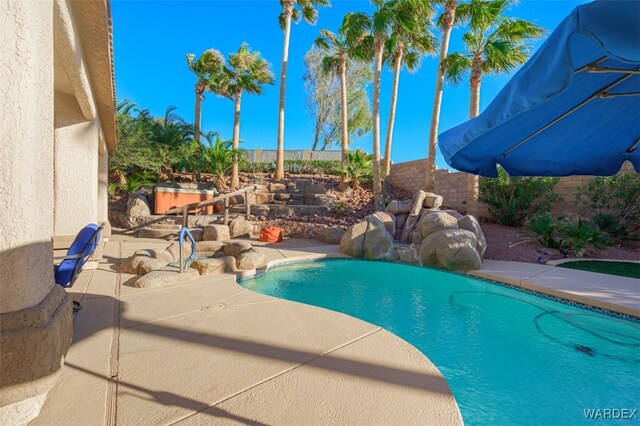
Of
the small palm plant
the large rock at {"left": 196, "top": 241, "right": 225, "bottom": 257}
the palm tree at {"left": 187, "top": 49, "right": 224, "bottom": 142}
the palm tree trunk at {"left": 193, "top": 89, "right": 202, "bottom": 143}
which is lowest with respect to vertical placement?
the large rock at {"left": 196, "top": 241, "right": 225, "bottom": 257}

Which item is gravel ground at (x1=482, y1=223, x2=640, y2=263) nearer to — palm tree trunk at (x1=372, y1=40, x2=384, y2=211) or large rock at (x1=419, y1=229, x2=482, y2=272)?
large rock at (x1=419, y1=229, x2=482, y2=272)

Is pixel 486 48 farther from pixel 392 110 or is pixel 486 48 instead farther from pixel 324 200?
pixel 324 200

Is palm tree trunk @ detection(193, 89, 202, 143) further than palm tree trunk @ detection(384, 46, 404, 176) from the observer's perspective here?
Yes

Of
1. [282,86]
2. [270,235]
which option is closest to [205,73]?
[282,86]

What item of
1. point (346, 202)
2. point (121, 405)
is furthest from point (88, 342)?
point (346, 202)

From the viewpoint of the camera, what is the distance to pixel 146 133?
1415 cm

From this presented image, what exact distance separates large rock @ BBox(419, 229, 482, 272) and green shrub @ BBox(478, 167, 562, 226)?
4872 millimetres

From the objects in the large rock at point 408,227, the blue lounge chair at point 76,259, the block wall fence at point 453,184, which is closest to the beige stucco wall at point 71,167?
the blue lounge chair at point 76,259

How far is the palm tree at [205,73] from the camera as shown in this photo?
17.4m

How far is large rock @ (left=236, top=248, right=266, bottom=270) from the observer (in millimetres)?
5904

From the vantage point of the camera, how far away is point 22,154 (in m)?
1.70

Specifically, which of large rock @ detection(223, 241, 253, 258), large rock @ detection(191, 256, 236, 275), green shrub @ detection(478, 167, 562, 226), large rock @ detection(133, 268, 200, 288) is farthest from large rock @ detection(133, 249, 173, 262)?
green shrub @ detection(478, 167, 562, 226)

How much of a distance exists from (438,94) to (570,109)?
10.9 metres

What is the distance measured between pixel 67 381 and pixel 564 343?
4871 millimetres
